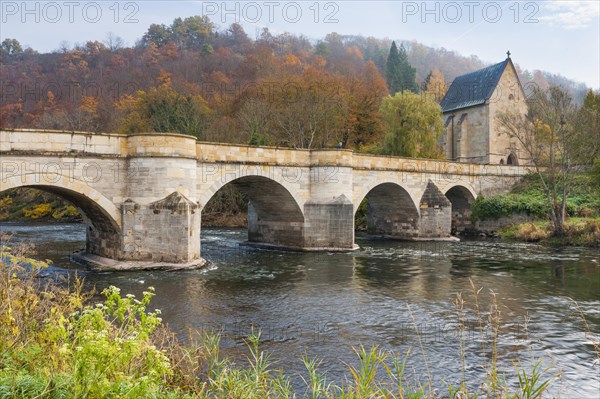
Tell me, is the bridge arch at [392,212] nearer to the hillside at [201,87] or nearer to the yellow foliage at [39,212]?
the hillside at [201,87]

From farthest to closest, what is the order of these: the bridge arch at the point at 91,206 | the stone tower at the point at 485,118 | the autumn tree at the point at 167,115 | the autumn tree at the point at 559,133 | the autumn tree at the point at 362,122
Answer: the autumn tree at the point at 362,122 → the stone tower at the point at 485,118 → the autumn tree at the point at 167,115 → the autumn tree at the point at 559,133 → the bridge arch at the point at 91,206

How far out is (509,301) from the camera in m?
13.6

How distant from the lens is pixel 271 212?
26.0m

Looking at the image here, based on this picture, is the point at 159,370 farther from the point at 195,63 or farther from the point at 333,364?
the point at 195,63

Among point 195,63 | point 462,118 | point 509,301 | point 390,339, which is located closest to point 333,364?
point 390,339

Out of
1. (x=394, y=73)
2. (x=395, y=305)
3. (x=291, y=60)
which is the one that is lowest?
(x=395, y=305)

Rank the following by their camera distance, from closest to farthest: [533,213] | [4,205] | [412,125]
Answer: [533,213], [412,125], [4,205]

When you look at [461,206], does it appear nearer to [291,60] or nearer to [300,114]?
[300,114]

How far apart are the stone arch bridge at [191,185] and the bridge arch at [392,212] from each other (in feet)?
0.38

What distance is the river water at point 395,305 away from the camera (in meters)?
8.87

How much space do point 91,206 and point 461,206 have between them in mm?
25429

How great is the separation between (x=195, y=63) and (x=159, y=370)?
5989cm

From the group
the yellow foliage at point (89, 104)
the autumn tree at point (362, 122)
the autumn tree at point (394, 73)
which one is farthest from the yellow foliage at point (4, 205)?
the autumn tree at point (394, 73)


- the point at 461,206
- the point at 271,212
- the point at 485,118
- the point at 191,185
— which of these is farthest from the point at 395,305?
the point at 485,118
